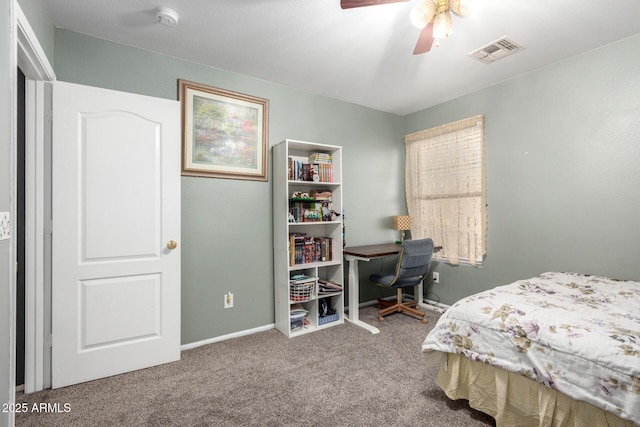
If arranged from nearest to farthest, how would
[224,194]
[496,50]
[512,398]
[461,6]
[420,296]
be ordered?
[512,398]
[461,6]
[496,50]
[224,194]
[420,296]

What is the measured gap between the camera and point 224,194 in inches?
106

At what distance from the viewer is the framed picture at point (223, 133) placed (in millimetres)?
2525

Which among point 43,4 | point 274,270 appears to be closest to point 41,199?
point 43,4

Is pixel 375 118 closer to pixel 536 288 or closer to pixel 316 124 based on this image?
pixel 316 124

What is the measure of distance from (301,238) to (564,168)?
2.40m

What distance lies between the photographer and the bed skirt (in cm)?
126

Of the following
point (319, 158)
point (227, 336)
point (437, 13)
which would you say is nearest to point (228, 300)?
point (227, 336)

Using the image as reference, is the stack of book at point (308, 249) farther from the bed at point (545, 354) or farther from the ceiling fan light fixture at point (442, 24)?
the ceiling fan light fixture at point (442, 24)

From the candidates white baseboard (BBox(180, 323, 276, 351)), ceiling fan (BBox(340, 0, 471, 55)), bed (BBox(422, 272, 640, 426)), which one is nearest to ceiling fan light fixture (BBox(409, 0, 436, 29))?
ceiling fan (BBox(340, 0, 471, 55))

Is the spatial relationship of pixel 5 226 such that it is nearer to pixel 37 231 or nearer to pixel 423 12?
pixel 37 231

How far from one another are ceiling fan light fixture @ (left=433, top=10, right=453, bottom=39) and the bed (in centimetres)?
155

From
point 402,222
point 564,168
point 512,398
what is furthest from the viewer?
point 402,222

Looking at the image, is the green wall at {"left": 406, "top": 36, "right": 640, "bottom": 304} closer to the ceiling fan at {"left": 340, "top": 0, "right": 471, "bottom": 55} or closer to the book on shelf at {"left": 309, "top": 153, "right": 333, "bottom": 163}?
the ceiling fan at {"left": 340, "top": 0, "right": 471, "bottom": 55}

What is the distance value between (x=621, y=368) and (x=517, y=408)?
51cm
